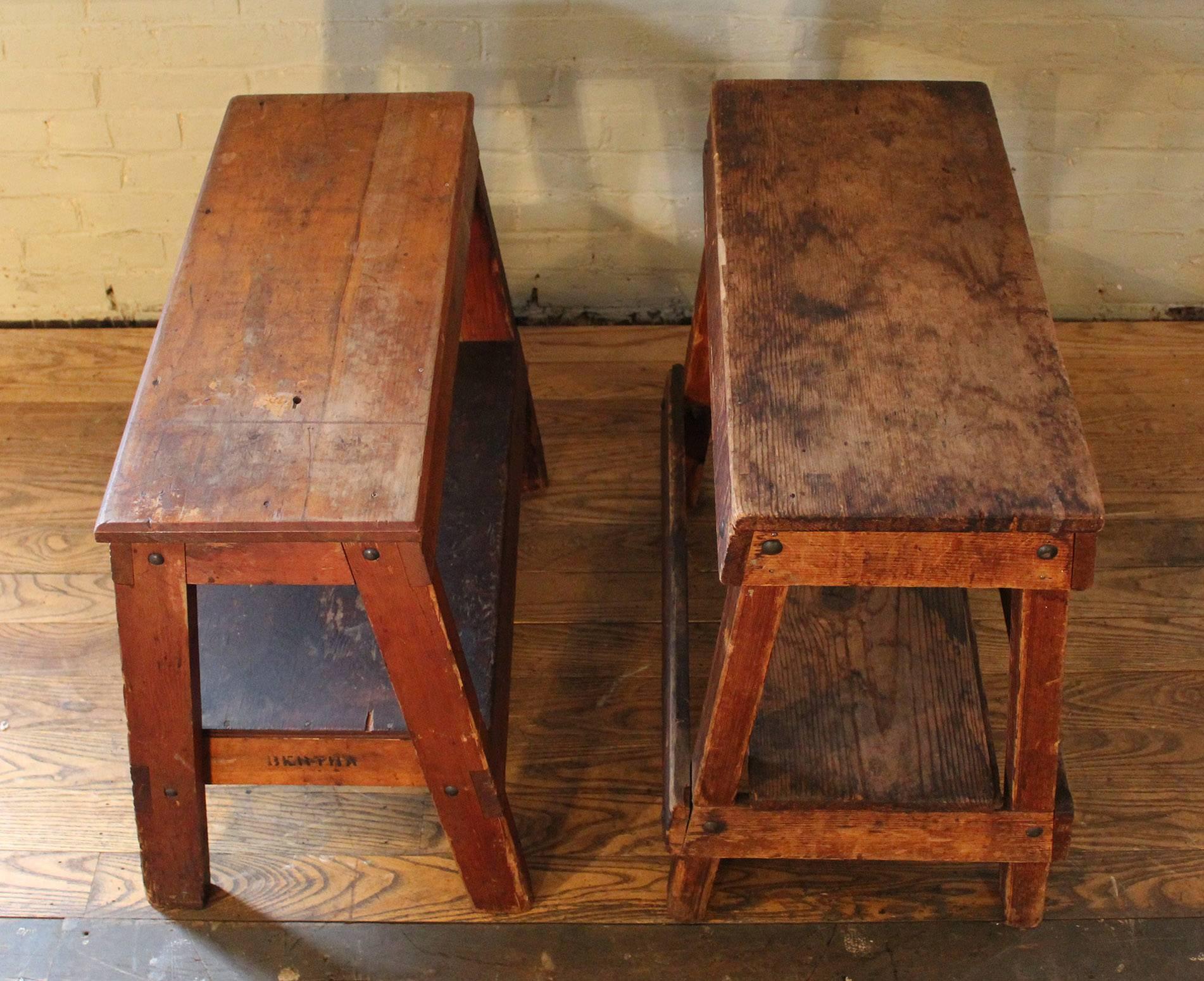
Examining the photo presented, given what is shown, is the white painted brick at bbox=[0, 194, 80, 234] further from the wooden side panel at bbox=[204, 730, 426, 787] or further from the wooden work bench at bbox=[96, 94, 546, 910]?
the wooden side panel at bbox=[204, 730, 426, 787]

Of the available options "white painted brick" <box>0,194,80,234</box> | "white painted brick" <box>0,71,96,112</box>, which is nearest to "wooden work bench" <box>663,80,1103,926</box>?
"white painted brick" <box>0,71,96,112</box>

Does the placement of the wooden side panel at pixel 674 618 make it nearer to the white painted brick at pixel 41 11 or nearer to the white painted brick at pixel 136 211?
the white painted brick at pixel 136 211

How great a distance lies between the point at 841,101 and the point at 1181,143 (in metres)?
0.93

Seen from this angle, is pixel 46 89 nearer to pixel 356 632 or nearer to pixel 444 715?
pixel 356 632

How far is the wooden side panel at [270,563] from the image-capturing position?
3.66 ft

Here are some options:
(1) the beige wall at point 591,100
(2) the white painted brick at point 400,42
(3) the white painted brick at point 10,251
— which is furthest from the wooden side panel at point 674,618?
(3) the white painted brick at point 10,251

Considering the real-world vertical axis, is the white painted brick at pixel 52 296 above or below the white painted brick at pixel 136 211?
below

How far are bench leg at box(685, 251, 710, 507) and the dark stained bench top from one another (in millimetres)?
278

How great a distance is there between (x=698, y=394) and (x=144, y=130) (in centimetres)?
112

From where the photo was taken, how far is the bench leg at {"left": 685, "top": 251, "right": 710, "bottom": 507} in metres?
1.71

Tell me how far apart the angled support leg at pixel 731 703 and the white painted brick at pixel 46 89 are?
5.01 ft

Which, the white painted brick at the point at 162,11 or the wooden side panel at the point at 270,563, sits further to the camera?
the white painted brick at the point at 162,11

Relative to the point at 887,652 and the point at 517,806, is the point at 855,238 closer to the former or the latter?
the point at 887,652

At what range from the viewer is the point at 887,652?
153 cm
